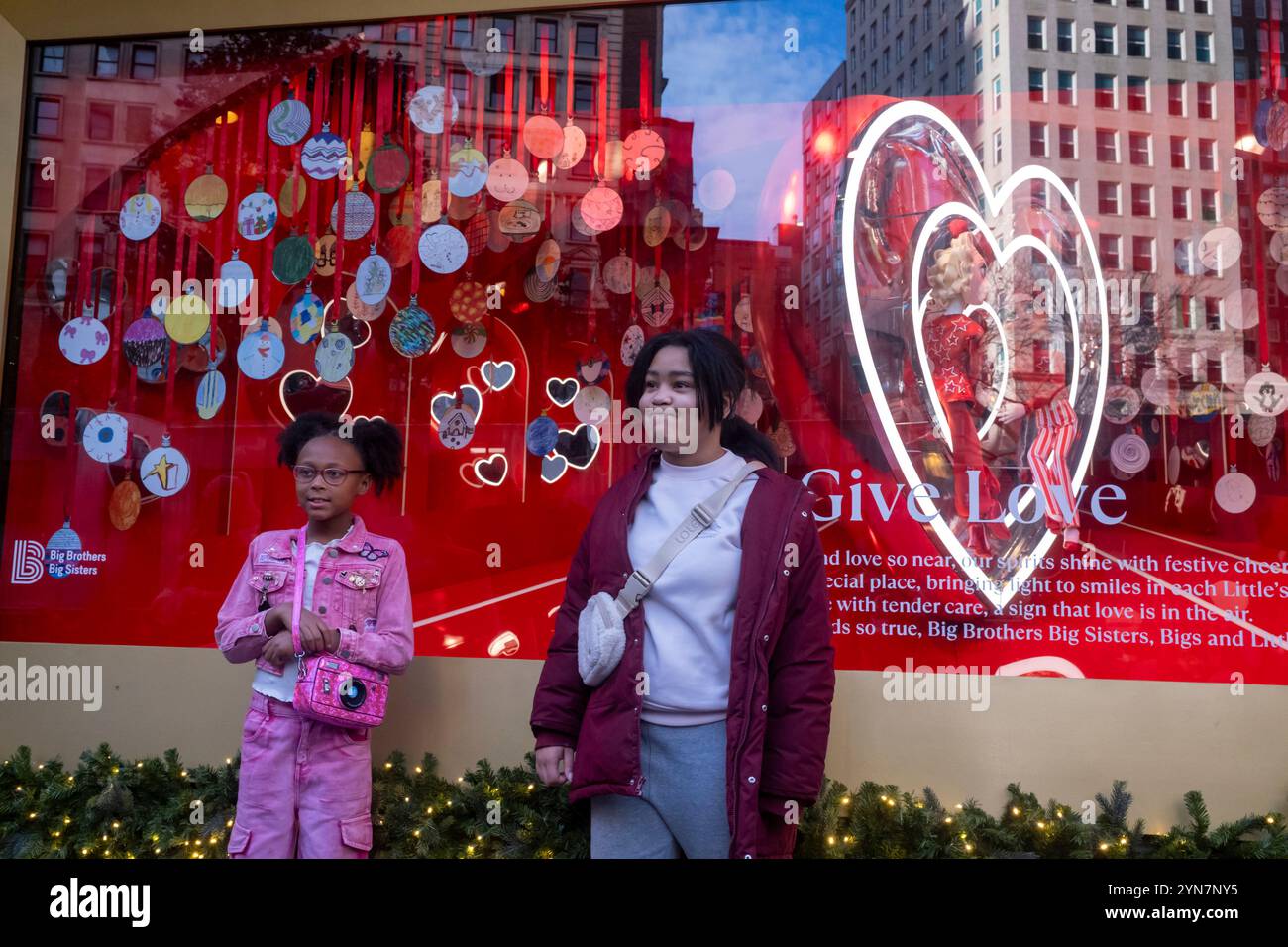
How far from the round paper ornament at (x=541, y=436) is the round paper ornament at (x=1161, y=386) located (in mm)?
2327

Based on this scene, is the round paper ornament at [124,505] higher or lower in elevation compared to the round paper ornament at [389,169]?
lower

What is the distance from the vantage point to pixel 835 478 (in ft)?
12.8

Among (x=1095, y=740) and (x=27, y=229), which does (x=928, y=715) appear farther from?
(x=27, y=229)

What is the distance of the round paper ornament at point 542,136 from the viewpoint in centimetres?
418

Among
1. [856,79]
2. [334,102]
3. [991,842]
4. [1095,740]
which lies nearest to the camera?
[991,842]

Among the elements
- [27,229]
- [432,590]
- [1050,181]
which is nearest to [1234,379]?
[1050,181]

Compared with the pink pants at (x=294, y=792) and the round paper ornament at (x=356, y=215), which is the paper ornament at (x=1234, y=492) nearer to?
the pink pants at (x=294, y=792)

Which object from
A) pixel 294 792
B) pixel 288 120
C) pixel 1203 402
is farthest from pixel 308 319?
pixel 1203 402

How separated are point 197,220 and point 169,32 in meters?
0.90

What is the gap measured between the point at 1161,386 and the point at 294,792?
339cm

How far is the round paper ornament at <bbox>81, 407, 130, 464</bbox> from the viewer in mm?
4336

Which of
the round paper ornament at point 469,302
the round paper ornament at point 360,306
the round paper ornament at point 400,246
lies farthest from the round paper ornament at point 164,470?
the round paper ornament at point 469,302

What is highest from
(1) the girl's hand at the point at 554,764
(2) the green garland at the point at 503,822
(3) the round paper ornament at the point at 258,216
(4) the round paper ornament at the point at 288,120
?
(4) the round paper ornament at the point at 288,120

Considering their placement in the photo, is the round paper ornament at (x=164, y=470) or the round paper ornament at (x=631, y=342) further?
the round paper ornament at (x=164, y=470)
